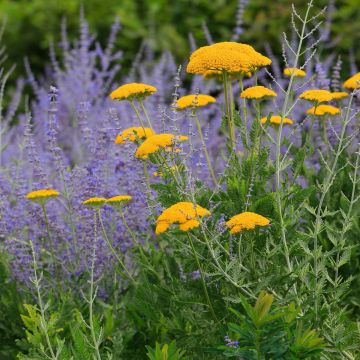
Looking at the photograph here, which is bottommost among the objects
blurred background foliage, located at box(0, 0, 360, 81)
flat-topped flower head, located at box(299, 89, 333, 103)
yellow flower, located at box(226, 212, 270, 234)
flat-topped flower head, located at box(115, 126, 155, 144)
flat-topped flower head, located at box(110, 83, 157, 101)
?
blurred background foliage, located at box(0, 0, 360, 81)

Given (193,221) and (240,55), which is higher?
(240,55)

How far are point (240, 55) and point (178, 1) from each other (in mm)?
5961

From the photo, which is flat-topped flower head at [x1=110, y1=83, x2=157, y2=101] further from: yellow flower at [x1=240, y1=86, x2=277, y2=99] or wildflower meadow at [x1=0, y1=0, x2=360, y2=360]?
yellow flower at [x1=240, y1=86, x2=277, y2=99]

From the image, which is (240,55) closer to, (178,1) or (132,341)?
(132,341)

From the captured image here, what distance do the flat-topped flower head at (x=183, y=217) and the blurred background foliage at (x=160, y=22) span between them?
542 centimetres

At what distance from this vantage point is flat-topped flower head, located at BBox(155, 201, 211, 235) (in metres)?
2.34

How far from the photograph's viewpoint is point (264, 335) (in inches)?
85.2

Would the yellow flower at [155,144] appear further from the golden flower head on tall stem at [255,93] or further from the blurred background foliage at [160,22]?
the blurred background foliage at [160,22]

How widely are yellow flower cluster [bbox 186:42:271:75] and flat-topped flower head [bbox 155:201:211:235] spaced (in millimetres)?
532

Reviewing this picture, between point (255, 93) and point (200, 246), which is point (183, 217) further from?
point (255, 93)

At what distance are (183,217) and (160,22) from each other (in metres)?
6.43

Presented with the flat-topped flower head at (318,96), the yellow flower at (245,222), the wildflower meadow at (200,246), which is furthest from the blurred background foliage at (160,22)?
the yellow flower at (245,222)

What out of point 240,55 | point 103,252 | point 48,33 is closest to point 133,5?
point 48,33

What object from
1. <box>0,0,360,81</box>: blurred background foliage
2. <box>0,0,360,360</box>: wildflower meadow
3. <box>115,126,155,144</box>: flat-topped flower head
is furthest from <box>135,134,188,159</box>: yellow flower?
<box>0,0,360,81</box>: blurred background foliage
